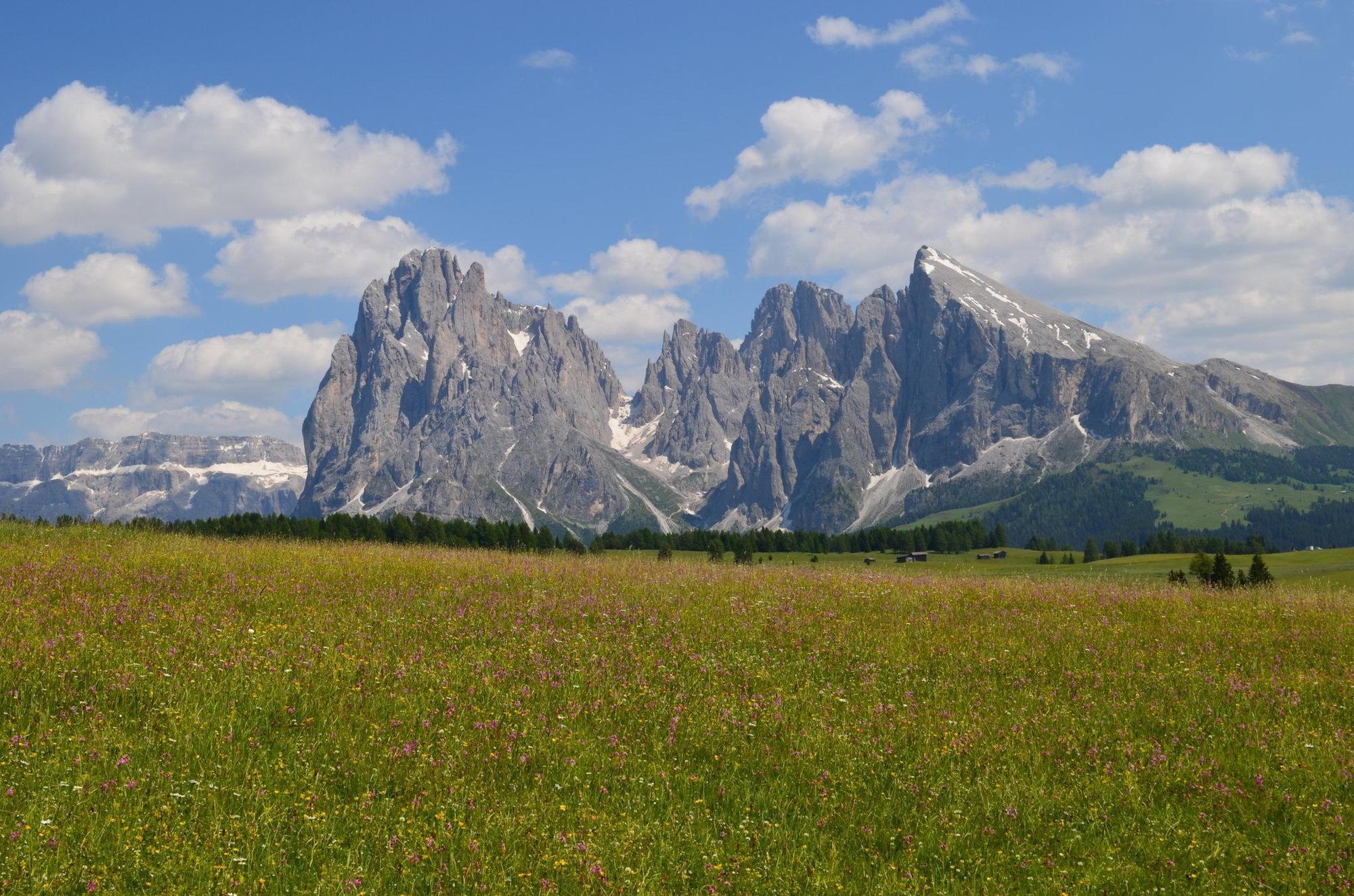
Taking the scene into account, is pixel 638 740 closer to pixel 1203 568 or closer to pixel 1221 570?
pixel 1221 570

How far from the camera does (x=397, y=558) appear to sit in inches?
971

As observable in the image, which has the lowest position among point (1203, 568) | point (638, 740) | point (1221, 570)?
point (638, 740)

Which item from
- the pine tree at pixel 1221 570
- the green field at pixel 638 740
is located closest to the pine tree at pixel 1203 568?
the pine tree at pixel 1221 570

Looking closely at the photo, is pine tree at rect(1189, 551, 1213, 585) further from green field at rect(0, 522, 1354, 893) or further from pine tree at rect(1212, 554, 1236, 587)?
green field at rect(0, 522, 1354, 893)

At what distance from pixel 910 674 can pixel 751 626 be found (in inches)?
151

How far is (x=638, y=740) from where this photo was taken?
13.2 meters

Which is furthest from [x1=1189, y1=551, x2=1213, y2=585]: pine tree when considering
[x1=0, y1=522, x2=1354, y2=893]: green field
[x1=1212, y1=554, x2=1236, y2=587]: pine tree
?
[x1=0, y1=522, x2=1354, y2=893]: green field

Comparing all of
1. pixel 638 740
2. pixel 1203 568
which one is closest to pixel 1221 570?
pixel 1203 568

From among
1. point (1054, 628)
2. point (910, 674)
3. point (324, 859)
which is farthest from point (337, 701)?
point (1054, 628)

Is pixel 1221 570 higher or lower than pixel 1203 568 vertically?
higher

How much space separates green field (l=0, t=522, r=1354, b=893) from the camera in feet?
31.4

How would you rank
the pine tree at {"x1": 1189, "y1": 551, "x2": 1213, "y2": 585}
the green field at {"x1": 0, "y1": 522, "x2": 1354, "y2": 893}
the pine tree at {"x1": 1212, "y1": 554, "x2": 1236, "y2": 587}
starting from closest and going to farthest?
the green field at {"x1": 0, "y1": 522, "x2": 1354, "y2": 893} → the pine tree at {"x1": 1212, "y1": 554, "x2": 1236, "y2": 587} → the pine tree at {"x1": 1189, "y1": 551, "x2": 1213, "y2": 585}

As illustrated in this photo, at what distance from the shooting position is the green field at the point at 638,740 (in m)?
9.57

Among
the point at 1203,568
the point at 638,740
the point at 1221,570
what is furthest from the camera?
the point at 1203,568
